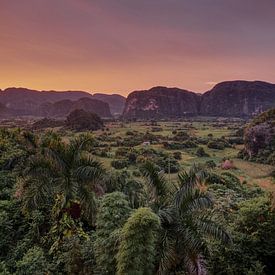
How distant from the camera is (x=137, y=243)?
8.86 metres

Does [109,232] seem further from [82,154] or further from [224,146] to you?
[224,146]

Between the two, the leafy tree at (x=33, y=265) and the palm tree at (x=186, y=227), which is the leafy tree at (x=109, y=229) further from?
the leafy tree at (x=33, y=265)

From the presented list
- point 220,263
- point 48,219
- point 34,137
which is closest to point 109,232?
point 220,263

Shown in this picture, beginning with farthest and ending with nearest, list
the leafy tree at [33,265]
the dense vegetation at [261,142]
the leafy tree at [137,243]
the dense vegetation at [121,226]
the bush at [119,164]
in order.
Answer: the dense vegetation at [261,142] < the bush at [119,164] < the leafy tree at [33,265] < the dense vegetation at [121,226] < the leafy tree at [137,243]

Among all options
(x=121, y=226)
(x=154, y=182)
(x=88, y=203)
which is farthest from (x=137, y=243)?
(x=88, y=203)

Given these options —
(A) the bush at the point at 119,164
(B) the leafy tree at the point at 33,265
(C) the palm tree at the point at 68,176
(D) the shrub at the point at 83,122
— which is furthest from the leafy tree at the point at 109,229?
(D) the shrub at the point at 83,122

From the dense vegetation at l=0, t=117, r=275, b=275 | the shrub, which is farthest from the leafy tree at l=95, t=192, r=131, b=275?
the shrub

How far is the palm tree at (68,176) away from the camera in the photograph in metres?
12.9

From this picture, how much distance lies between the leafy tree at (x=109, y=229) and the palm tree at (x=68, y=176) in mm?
2278

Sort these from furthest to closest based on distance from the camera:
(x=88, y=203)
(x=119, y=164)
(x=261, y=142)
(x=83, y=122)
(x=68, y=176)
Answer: (x=83, y=122), (x=261, y=142), (x=119, y=164), (x=68, y=176), (x=88, y=203)

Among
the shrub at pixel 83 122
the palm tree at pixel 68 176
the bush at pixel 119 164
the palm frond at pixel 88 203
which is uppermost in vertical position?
the palm tree at pixel 68 176

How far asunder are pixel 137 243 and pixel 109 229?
169 centimetres

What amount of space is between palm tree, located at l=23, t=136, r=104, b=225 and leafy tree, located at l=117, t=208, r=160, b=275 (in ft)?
13.3

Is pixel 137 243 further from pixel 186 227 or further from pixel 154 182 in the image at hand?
pixel 154 182
